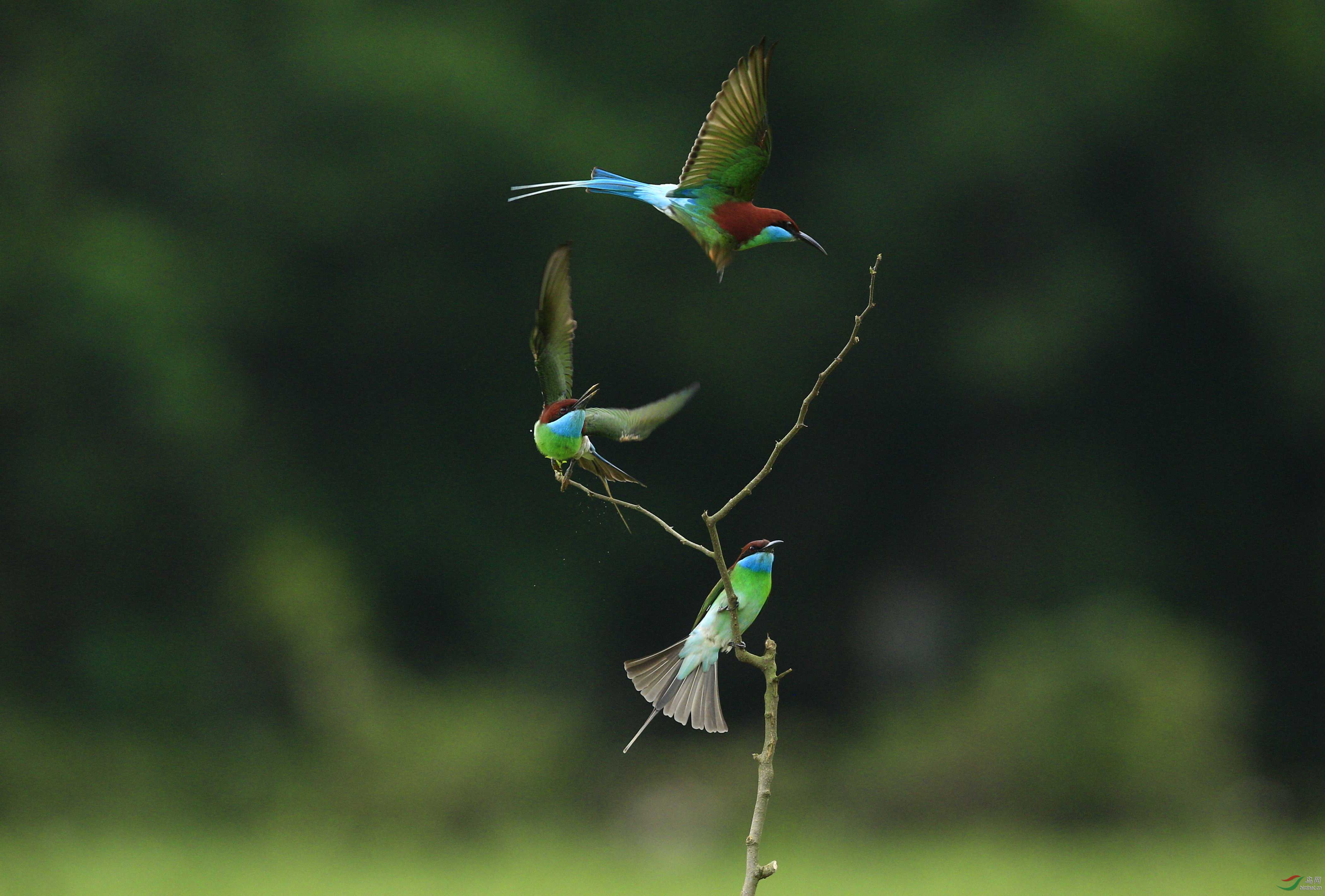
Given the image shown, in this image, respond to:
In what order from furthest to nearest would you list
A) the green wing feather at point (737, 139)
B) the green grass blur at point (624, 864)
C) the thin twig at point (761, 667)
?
the green grass blur at point (624, 864) < the green wing feather at point (737, 139) < the thin twig at point (761, 667)

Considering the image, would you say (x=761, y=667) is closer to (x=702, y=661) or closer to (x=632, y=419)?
(x=632, y=419)

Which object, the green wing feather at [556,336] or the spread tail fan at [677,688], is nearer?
the green wing feather at [556,336]

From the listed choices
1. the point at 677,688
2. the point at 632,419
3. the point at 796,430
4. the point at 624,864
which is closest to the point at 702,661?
the point at 677,688

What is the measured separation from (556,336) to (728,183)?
0.31 m

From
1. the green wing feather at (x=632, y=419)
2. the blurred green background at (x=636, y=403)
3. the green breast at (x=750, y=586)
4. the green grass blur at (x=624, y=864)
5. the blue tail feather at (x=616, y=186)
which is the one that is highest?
the blurred green background at (x=636, y=403)

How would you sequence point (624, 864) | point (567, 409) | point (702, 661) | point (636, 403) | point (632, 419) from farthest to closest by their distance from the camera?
point (636, 403)
point (624, 864)
point (702, 661)
point (632, 419)
point (567, 409)

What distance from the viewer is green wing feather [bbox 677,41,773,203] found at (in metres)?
1.86

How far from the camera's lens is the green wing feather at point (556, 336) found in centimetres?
174

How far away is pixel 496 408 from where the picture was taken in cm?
1041

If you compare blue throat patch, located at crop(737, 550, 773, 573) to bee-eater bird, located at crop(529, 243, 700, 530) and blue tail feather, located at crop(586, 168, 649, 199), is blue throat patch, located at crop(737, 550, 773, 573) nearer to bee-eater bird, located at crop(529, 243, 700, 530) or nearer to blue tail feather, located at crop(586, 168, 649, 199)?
bee-eater bird, located at crop(529, 243, 700, 530)

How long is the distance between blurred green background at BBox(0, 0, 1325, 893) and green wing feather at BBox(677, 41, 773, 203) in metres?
7.22

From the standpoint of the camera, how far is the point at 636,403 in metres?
8.96

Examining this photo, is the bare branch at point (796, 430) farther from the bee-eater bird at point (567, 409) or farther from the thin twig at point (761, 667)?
the bee-eater bird at point (567, 409)

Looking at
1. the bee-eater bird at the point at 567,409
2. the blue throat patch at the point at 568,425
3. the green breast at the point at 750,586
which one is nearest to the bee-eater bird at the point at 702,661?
the green breast at the point at 750,586
